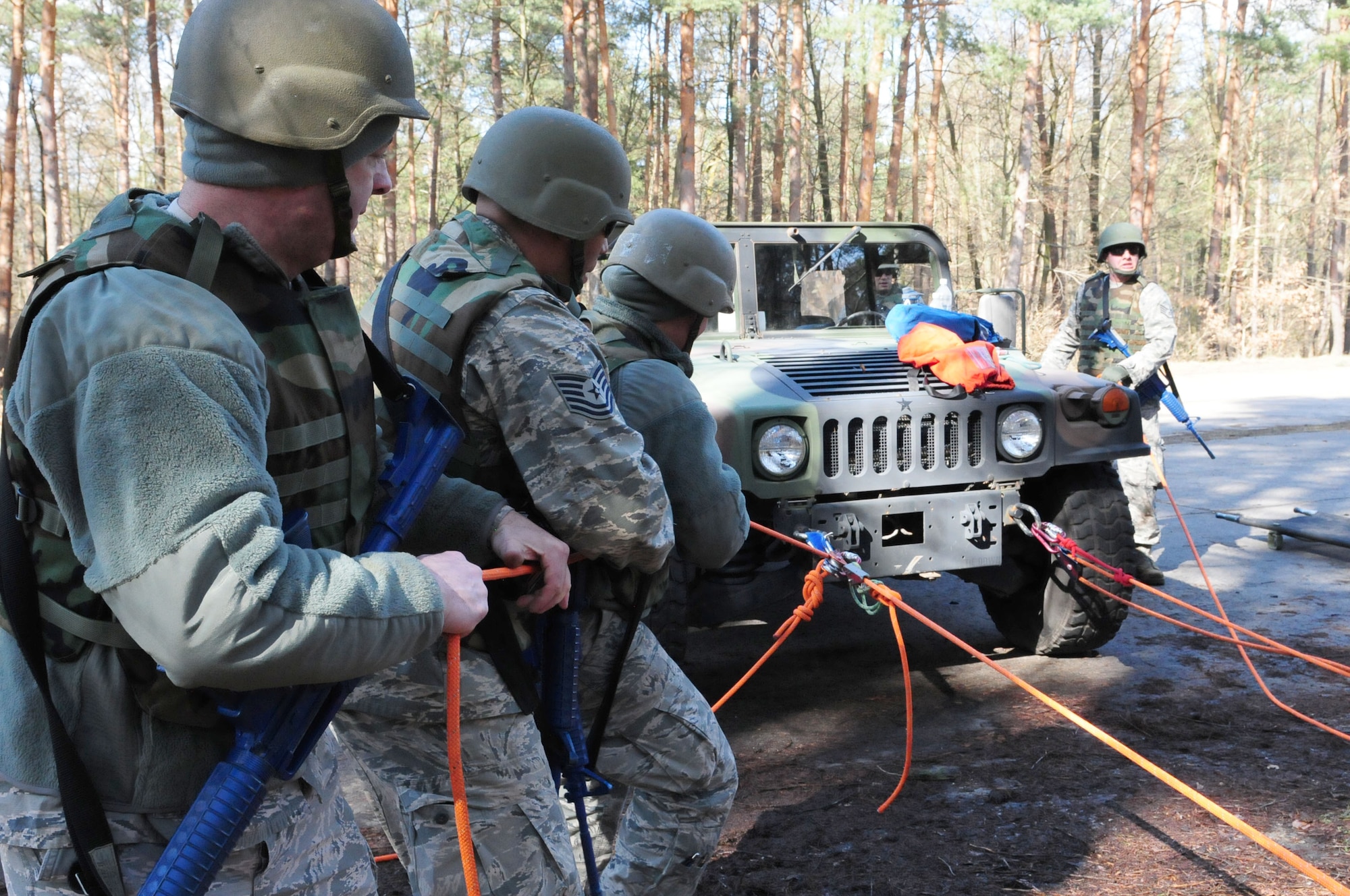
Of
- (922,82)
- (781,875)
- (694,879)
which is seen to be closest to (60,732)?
(694,879)

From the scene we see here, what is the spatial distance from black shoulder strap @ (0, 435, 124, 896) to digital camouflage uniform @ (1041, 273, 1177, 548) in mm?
5322

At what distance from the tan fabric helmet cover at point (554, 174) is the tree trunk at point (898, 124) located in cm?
1667

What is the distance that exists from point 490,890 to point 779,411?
222 cm

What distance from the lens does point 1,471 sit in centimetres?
124

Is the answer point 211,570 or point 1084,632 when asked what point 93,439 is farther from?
point 1084,632

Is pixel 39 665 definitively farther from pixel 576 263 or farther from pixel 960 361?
pixel 960 361

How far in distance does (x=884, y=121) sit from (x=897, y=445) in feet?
83.6

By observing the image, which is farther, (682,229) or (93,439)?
(682,229)

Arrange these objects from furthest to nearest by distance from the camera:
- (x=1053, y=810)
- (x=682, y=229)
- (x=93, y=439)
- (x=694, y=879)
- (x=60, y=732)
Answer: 1. (x=1053, y=810)
2. (x=682, y=229)
3. (x=694, y=879)
4. (x=60, y=732)
5. (x=93, y=439)

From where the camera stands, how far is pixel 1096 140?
A: 88.3 ft

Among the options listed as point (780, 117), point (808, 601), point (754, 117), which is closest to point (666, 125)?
point (754, 117)

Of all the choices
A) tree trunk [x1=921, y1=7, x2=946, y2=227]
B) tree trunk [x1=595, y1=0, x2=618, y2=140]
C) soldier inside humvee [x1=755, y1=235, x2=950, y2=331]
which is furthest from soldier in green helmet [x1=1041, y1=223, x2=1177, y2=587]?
tree trunk [x1=921, y1=7, x2=946, y2=227]

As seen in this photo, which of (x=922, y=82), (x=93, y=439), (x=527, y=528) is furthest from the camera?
(x=922, y=82)

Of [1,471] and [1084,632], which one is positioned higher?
[1,471]
